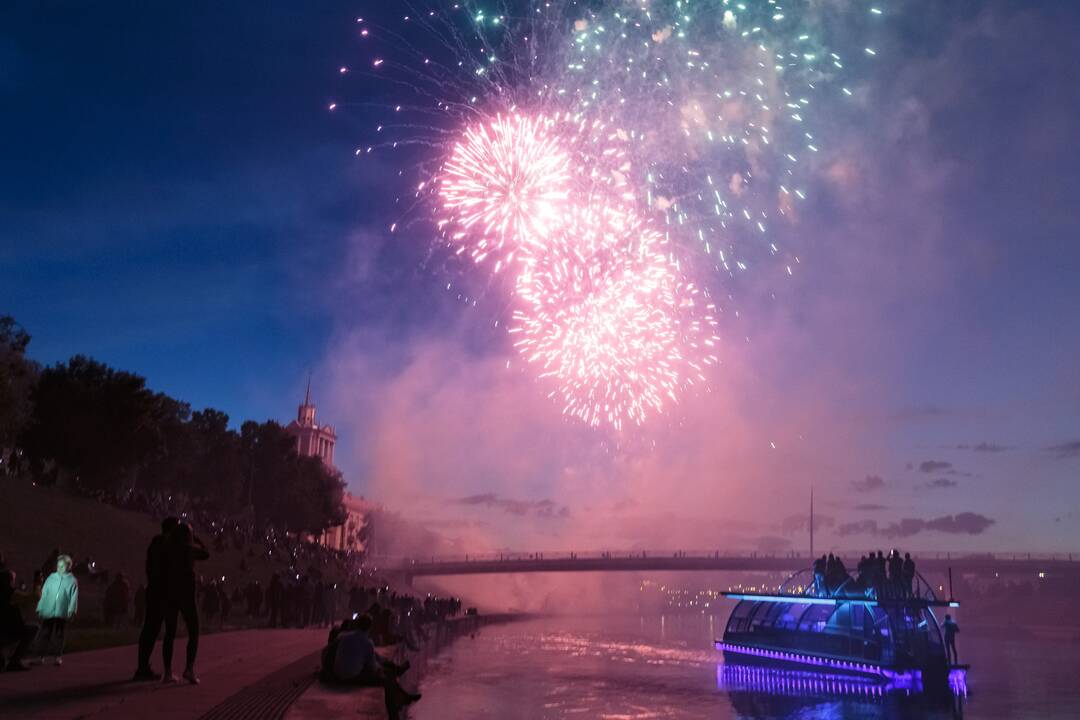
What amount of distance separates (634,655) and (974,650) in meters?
39.3

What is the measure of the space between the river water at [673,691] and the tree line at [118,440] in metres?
41.0

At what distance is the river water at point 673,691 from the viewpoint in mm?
26734

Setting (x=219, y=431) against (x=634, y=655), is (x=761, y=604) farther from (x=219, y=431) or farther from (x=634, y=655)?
(x=219, y=431)

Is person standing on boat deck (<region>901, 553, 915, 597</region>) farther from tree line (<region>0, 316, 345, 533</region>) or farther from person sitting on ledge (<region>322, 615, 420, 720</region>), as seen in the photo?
tree line (<region>0, 316, 345, 533</region>)

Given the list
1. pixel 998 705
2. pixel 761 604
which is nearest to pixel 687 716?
pixel 998 705

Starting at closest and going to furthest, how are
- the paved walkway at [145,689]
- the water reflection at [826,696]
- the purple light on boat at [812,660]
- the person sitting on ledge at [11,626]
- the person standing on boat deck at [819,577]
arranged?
the paved walkway at [145,689], the person sitting on ledge at [11,626], the water reflection at [826,696], the purple light on boat at [812,660], the person standing on boat deck at [819,577]

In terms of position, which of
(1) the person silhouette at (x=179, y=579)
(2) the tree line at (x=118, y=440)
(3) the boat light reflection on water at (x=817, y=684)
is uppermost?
(2) the tree line at (x=118, y=440)

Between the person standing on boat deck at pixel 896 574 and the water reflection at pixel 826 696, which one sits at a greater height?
the person standing on boat deck at pixel 896 574

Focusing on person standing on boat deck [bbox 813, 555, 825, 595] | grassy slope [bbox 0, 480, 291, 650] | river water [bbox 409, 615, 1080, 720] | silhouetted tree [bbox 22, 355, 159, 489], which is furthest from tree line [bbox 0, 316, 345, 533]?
person standing on boat deck [bbox 813, 555, 825, 595]

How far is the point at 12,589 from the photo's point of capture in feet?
46.2

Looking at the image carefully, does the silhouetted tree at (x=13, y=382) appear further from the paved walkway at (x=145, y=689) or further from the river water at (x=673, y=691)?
the paved walkway at (x=145, y=689)

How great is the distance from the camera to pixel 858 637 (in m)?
42.5

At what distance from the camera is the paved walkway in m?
10.8

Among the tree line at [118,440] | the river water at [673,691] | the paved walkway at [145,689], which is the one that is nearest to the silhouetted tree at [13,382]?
the tree line at [118,440]
